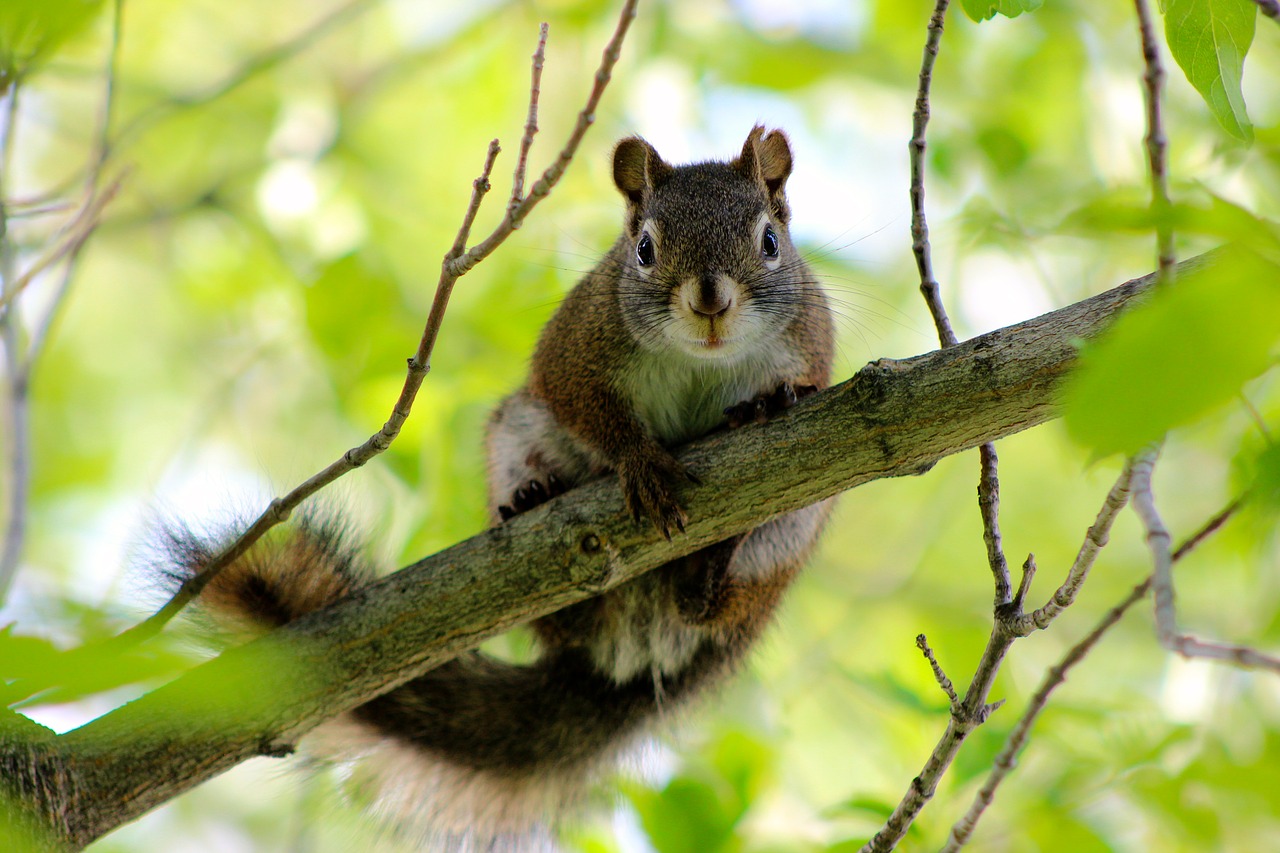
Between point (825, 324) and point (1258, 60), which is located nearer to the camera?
point (825, 324)

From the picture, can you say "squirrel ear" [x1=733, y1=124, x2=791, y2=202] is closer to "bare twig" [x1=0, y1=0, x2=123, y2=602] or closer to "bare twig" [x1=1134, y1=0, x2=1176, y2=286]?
"bare twig" [x1=0, y1=0, x2=123, y2=602]

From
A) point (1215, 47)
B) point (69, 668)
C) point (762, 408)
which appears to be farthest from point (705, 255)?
point (69, 668)

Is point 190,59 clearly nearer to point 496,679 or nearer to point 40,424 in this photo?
point 40,424

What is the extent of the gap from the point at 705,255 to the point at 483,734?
1.64m

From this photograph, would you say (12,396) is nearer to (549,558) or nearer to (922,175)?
(549,558)

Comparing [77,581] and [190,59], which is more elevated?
[190,59]

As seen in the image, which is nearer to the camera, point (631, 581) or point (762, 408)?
point (762, 408)

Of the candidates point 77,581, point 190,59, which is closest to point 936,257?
point 77,581

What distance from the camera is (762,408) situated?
2.85 metres

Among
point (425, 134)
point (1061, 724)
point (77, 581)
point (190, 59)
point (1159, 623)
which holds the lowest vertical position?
point (1159, 623)

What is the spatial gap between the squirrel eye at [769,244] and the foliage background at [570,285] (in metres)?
0.33

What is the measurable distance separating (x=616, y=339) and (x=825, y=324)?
0.70 metres

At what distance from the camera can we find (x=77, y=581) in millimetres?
5016

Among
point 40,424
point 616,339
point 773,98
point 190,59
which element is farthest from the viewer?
point 190,59
